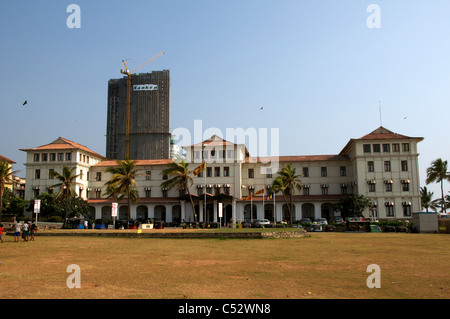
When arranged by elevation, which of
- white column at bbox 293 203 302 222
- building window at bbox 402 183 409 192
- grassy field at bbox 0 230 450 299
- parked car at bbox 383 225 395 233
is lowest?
parked car at bbox 383 225 395 233

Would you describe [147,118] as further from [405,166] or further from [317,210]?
[405,166]

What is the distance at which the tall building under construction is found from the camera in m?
105

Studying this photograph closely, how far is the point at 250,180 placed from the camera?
62469mm

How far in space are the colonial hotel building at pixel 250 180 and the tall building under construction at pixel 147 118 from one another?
129 feet

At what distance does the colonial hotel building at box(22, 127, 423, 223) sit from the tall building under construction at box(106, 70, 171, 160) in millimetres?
39220

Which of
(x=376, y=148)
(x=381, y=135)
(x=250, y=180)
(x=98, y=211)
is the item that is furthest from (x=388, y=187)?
(x=98, y=211)

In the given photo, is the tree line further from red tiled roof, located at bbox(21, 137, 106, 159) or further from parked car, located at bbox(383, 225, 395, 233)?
parked car, located at bbox(383, 225, 395, 233)

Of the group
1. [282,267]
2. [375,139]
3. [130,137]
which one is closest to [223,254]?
[282,267]

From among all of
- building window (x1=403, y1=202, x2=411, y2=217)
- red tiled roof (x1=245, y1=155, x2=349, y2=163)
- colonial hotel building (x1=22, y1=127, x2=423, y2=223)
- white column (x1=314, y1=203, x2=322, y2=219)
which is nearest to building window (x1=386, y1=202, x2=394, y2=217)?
colonial hotel building (x1=22, y1=127, x2=423, y2=223)

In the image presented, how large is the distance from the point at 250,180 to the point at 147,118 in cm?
5126

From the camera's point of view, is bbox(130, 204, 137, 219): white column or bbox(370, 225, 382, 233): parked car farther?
bbox(130, 204, 137, 219): white column

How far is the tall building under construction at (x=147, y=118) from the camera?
105m

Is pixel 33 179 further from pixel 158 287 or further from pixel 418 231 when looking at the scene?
pixel 158 287

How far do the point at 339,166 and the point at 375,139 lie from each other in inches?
302
